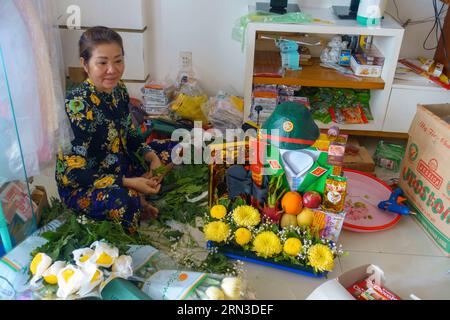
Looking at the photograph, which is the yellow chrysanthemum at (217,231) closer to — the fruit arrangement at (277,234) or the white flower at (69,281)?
the fruit arrangement at (277,234)

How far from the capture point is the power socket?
92.0 inches

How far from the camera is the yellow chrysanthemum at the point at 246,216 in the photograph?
4.61 feet

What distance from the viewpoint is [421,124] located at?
1.65 metres

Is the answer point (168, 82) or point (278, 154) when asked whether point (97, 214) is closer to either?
point (278, 154)

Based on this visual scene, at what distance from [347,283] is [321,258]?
0.11m

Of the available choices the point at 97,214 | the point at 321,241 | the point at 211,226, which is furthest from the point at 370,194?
the point at 97,214

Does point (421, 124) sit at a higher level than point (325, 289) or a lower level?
higher

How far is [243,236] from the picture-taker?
1385 millimetres

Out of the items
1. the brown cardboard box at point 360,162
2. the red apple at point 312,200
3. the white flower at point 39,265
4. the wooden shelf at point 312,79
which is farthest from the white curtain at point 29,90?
the brown cardboard box at point 360,162

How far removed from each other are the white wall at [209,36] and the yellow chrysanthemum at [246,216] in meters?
1.14

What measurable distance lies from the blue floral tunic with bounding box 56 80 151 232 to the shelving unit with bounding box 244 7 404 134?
736mm

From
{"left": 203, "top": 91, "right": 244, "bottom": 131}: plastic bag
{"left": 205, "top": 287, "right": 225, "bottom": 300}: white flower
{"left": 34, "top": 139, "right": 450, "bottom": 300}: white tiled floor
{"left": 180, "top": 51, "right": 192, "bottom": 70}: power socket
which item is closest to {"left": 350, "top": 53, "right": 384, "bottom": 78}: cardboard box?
{"left": 203, "top": 91, "right": 244, "bottom": 131}: plastic bag

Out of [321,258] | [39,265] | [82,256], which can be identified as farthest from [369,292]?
[39,265]

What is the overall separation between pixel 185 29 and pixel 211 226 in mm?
1315
